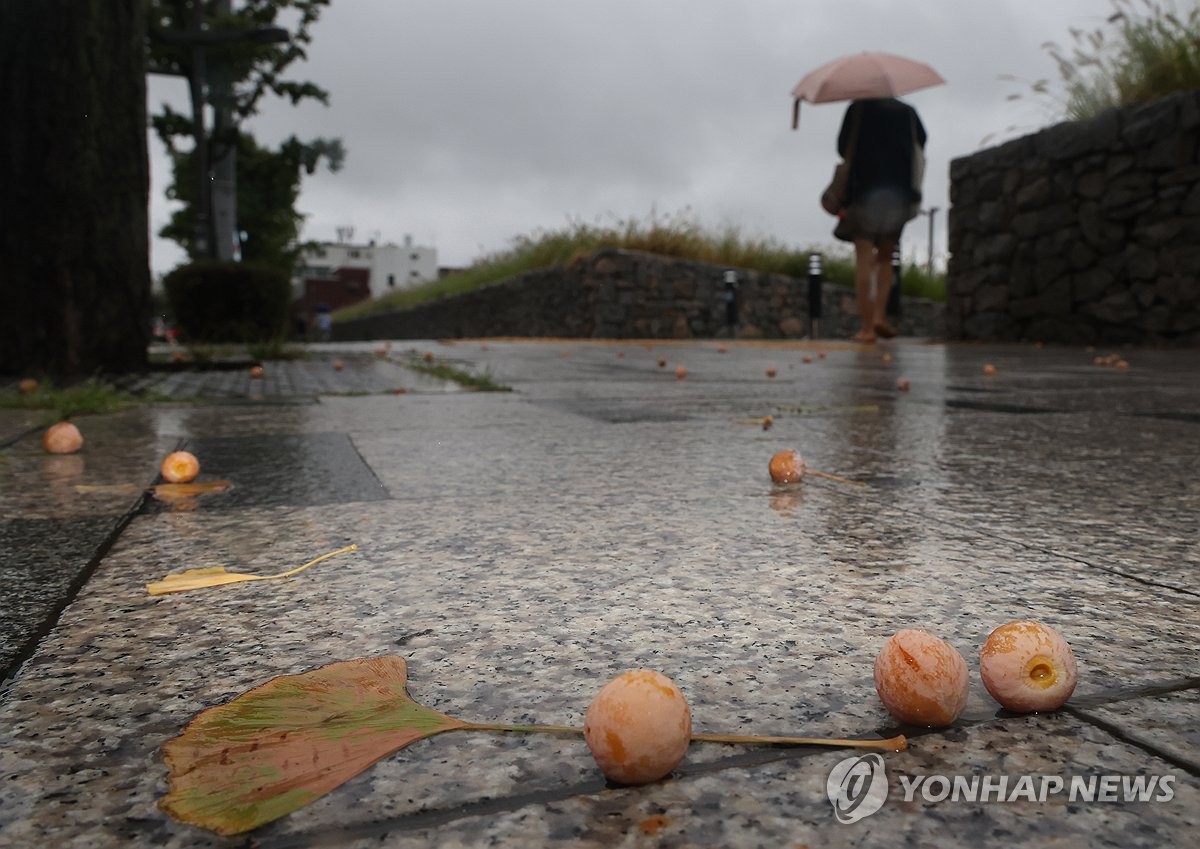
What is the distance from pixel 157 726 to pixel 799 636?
0.55 m

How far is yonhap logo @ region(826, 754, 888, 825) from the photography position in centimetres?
61

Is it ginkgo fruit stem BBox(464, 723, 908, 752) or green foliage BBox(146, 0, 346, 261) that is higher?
green foliage BBox(146, 0, 346, 261)

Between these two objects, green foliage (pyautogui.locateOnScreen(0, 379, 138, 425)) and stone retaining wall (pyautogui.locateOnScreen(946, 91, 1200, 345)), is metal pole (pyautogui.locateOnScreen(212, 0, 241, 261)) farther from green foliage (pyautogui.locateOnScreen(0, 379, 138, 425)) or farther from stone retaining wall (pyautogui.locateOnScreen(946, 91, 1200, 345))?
green foliage (pyautogui.locateOnScreen(0, 379, 138, 425))

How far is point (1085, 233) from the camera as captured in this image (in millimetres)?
9133

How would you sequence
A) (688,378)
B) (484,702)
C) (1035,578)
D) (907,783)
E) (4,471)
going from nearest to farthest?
1. (907,783)
2. (484,702)
3. (1035,578)
4. (4,471)
5. (688,378)

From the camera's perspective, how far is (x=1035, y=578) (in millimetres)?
1125

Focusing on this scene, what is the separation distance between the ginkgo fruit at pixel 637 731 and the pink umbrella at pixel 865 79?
963 centimetres

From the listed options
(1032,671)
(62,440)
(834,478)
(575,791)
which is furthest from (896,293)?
(575,791)

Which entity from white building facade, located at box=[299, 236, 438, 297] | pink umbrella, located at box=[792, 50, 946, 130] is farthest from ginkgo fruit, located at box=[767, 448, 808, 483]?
white building facade, located at box=[299, 236, 438, 297]

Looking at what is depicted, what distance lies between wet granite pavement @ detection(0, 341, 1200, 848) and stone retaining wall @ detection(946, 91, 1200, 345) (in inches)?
278

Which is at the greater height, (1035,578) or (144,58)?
(144,58)

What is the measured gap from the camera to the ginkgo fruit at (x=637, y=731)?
638 millimetres

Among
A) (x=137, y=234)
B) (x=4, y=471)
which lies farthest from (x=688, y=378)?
(x=4, y=471)

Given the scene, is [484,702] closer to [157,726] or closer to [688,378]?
[157,726]
